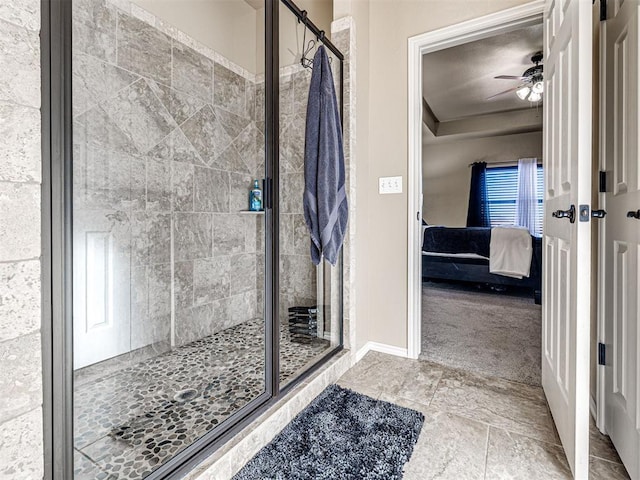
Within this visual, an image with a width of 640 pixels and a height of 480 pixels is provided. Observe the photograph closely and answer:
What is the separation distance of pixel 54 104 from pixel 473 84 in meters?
4.79

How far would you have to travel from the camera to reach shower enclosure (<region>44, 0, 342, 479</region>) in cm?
143

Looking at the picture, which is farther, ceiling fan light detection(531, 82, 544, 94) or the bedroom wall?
the bedroom wall

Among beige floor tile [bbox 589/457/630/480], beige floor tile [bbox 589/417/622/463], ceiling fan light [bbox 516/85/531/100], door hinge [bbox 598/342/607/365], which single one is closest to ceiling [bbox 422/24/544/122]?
ceiling fan light [bbox 516/85/531/100]

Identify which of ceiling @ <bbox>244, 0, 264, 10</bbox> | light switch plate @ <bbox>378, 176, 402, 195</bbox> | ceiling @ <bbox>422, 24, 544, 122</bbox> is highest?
ceiling @ <bbox>422, 24, 544, 122</bbox>

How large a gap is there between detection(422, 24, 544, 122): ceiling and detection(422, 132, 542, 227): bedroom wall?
0.91 meters

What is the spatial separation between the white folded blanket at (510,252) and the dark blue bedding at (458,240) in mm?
151

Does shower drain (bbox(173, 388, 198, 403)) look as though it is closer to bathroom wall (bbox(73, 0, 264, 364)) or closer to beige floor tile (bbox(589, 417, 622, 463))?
bathroom wall (bbox(73, 0, 264, 364))

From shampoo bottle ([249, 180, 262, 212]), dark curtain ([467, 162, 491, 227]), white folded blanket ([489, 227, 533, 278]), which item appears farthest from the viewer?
dark curtain ([467, 162, 491, 227])

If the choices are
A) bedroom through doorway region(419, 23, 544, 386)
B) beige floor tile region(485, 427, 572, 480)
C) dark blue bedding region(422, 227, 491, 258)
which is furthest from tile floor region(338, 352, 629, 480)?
dark blue bedding region(422, 227, 491, 258)

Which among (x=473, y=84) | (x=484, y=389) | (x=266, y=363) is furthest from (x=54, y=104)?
(x=473, y=84)

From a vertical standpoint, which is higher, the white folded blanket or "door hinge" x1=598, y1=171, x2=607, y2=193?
"door hinge" x1=598, y1=171, x2=607, y2=193

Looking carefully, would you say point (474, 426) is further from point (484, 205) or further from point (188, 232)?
point (484, 205)

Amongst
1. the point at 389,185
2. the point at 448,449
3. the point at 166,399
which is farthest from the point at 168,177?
the point at 448,449

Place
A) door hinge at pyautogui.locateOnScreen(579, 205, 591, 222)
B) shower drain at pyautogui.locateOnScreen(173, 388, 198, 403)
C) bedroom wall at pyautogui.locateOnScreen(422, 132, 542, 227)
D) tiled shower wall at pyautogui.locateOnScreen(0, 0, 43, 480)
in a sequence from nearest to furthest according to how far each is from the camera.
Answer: tiled shower wall at pyautogui.locateOnScreen(0, 0, 43, 480) < door hinge at pyautogui.locateOnScreen(579, 205, 591, 222) < shower drain at pyautogui.locateOnScreen(173, 388, 198, 403) < bedroom wall at pyautogui.locateOnScreen(422, 132, 542, 227)
